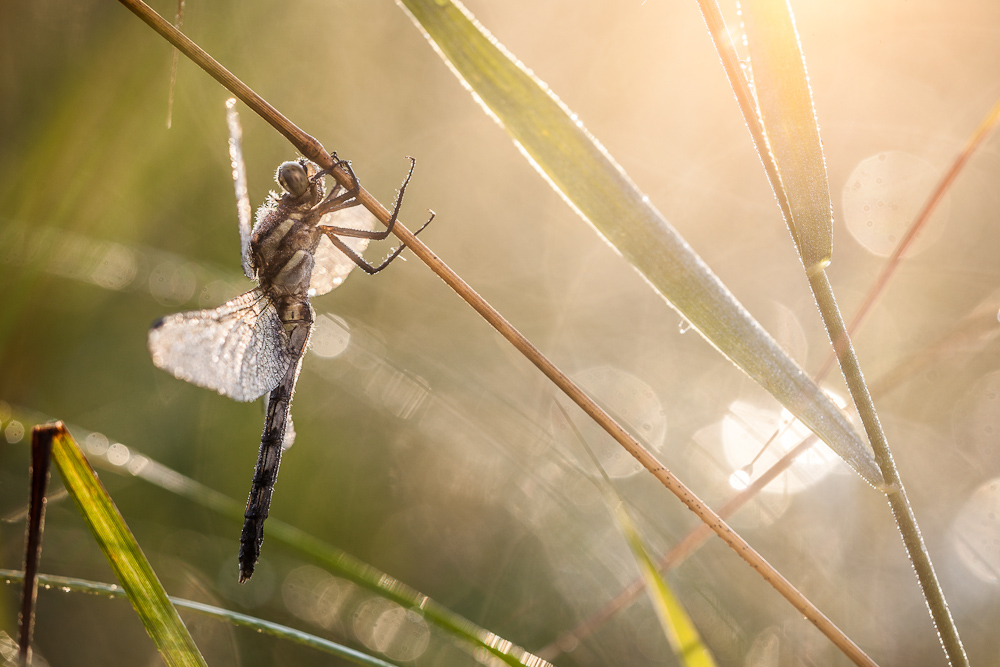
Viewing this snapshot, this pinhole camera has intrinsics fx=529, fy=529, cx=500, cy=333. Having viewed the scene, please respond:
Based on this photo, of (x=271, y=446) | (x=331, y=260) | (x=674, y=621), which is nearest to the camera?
(x=674, y=621)

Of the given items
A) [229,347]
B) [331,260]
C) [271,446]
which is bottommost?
[271,446]

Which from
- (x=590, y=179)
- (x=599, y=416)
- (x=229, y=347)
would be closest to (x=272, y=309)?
(x=229, y=347)

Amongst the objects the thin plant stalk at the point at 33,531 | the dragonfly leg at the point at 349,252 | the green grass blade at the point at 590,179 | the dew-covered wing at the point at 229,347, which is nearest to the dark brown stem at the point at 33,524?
the thin plant stalk at the point at 33,531

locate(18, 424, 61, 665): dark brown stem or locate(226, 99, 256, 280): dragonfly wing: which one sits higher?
locate(226, 99, 256, 280): dragonfly wing

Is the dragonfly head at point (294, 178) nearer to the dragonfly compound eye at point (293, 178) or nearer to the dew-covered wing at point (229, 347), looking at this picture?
the dragonfly compound eye at point (293, 178)

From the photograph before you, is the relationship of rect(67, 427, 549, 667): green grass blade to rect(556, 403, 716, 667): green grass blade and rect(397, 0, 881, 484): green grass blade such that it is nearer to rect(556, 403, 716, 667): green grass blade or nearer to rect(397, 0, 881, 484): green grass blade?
rect(556, 403, 716, 667): green grass blade

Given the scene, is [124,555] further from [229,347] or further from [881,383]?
[881,383]

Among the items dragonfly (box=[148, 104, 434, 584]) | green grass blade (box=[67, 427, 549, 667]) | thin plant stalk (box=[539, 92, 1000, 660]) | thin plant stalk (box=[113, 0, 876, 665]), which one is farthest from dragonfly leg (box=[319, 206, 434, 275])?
thin plant stalk (box=[539, 92, 1000, 660])
